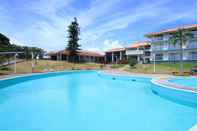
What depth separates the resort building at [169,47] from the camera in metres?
30.9

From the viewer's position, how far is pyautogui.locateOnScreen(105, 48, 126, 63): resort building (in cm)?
4862

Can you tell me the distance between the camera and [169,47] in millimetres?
33844

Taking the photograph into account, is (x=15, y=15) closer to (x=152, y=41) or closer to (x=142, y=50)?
(x=152, y=41)

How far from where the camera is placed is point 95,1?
17.7 metres

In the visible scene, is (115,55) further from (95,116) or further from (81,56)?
(95,116)

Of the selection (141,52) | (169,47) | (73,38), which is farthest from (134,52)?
(73,38)

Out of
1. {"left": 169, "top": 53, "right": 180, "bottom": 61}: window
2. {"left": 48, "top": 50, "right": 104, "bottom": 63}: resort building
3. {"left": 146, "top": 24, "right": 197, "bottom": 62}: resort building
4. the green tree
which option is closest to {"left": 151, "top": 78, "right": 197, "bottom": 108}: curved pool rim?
{"left": 146, "top": 24, "right": 197, "bottom": 62}: resort building

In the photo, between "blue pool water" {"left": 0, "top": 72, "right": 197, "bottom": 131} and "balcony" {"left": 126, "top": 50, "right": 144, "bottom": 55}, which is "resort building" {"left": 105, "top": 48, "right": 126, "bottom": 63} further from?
"blue pool water" {"left": 0, "top": 72, "right": 197, "bottom": 131}

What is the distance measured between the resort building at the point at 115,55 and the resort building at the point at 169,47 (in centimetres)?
1166

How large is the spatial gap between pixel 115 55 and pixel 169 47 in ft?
63.3

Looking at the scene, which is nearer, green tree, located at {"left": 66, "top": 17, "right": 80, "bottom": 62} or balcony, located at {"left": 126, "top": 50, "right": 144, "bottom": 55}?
green tree, located at {"left": 66, "top": 17, "right": 80, "bottom": 62}

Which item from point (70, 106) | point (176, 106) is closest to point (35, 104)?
point (70, 106)

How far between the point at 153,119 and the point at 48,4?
48.9 ft

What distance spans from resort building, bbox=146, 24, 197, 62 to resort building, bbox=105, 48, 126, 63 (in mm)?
11661
